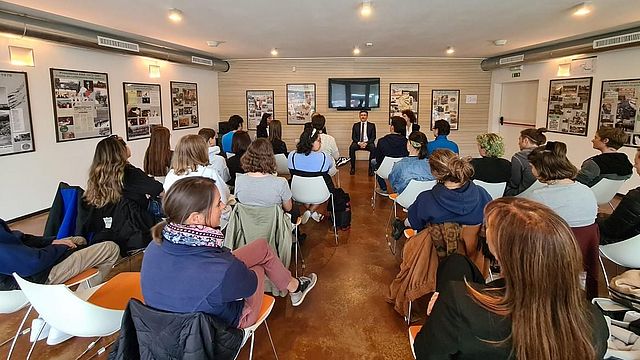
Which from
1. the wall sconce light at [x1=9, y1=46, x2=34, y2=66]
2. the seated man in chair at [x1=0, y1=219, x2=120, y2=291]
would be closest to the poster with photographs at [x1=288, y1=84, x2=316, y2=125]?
the wall sconce light at [x1=9, y1=46, x2=34, y2=66]

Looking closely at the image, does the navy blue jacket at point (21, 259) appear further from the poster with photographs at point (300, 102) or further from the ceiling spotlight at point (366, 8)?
the poster with photographs at point (300, 102)

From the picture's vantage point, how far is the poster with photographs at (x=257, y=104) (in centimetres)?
1051

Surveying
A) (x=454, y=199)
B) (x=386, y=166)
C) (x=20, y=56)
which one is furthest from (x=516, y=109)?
(x=20, y=56)

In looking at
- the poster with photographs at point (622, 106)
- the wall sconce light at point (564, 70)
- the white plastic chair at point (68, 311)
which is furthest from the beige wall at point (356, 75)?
the white plastic chair at point (68, 311)

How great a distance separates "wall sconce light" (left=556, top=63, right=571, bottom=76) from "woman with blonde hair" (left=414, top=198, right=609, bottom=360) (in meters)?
7.96

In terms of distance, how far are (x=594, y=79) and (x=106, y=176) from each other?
7.81 m

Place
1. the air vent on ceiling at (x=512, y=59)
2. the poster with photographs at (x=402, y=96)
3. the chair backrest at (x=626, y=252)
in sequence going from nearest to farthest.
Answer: the chair backrest at (x=626, y=252) < the air vent on ceiling at (x=512, y=59) < the poster with photographs at (x=402, y=96)

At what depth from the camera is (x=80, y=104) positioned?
635 centimetres

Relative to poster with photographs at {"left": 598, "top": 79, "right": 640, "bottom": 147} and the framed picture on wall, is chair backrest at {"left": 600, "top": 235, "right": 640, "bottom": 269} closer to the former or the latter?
poster with photographs at {"left": 598, "top": 79, "right": 640, "bottom": 147}

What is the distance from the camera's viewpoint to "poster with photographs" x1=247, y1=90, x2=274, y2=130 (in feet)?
34.5

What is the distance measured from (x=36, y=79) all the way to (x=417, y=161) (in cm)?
522

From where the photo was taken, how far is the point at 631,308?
2051 millimetres

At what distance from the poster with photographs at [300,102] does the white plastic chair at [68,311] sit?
8828 millimetres

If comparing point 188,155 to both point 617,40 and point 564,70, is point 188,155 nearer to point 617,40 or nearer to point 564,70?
point 617,40
